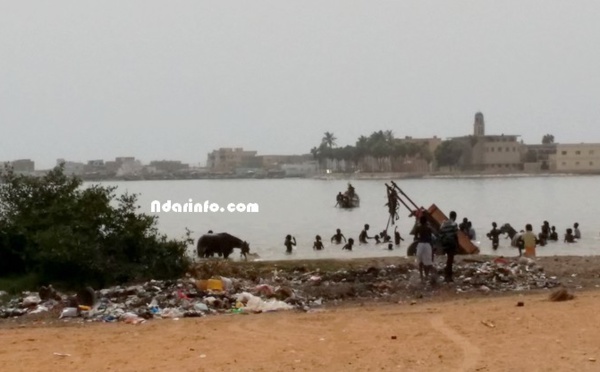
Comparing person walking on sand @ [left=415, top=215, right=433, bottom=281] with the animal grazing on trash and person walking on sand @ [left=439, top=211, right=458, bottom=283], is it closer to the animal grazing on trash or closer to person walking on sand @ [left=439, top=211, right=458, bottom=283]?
person walking on sand @ [left=439, top=211, right=458, bottom=283]

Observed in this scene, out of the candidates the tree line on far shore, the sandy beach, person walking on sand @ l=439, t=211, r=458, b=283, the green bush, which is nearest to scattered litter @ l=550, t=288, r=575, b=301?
the sandy beach

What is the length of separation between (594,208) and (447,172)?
90.5 meters

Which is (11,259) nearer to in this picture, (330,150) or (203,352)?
(203,352)

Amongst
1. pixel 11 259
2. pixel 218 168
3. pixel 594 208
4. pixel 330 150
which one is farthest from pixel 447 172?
pixel 11 259

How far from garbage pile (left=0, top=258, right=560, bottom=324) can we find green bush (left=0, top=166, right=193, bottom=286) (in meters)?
0.74

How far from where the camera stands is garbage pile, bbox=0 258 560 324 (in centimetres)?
1382

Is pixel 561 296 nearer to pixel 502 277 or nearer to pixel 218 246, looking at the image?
pixel 502 277

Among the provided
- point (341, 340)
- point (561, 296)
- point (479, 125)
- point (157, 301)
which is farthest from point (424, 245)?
point (479, 125)

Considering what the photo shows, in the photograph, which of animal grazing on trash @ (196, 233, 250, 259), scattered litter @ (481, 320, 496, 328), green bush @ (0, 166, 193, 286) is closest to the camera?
scattered litter @ (481, 320, 496, 328)

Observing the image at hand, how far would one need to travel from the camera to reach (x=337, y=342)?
1080 cm

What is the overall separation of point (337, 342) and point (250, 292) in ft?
14.8

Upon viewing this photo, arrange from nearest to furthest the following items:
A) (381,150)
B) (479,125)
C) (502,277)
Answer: (502,277), (381,150), (479,125)

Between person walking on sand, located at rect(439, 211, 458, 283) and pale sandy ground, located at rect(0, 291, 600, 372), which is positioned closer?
pale sandy ground, located at rect(0, 291, 600, 372)

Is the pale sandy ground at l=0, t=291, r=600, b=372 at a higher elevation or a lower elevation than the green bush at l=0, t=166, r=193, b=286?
lower
